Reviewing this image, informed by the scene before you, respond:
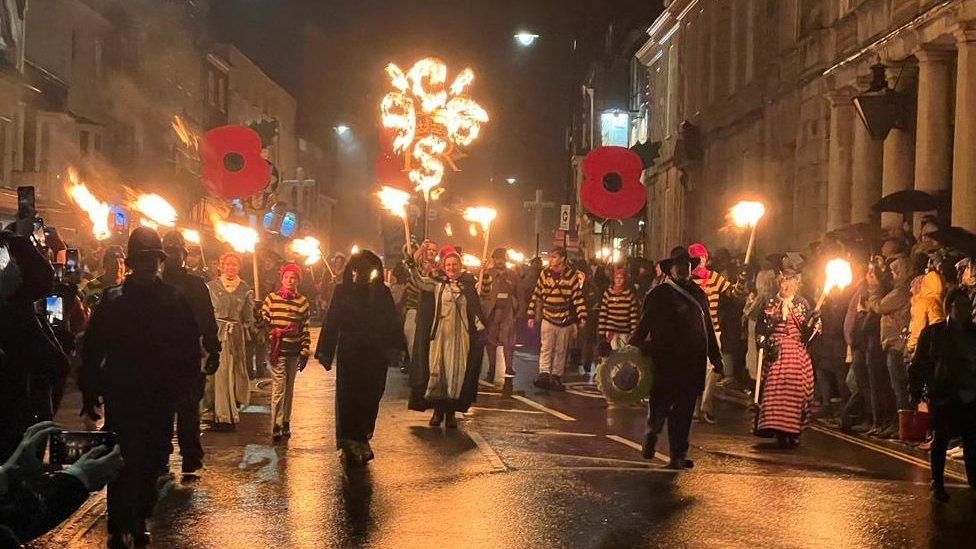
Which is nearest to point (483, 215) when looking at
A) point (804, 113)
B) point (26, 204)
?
point (26, 204)

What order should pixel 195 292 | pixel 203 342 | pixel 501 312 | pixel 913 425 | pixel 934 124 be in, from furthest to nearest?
1. pixel 934 124
2. pixel 501 312
3. pixel 913 425
4. pixel 195 292
5. pixel 203 342

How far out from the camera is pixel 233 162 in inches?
648

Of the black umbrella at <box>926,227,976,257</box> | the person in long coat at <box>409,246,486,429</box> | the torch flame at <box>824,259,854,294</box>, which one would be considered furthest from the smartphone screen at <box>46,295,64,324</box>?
the black umbrella at <box>926,227,976,257</box>

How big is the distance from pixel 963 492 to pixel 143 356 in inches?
253

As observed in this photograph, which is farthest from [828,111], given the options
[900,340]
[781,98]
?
[900,340]

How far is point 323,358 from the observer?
11.3 metres

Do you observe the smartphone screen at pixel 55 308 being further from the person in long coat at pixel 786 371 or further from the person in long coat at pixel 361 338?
the person in long coat at pixel 786 371

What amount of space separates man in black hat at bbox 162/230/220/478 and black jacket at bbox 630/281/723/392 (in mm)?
3703

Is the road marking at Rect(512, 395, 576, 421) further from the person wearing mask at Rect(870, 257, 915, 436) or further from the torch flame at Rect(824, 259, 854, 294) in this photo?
the person wearing mask at Rect(870, 257, 915, 436)

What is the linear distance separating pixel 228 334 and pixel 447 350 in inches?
91.0

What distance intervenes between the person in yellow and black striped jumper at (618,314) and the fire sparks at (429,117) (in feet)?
10.5

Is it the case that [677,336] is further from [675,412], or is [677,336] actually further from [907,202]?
[907,202]

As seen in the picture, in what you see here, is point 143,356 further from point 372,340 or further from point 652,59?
point 652,59

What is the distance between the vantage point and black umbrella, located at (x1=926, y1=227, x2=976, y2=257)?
12.5 m
